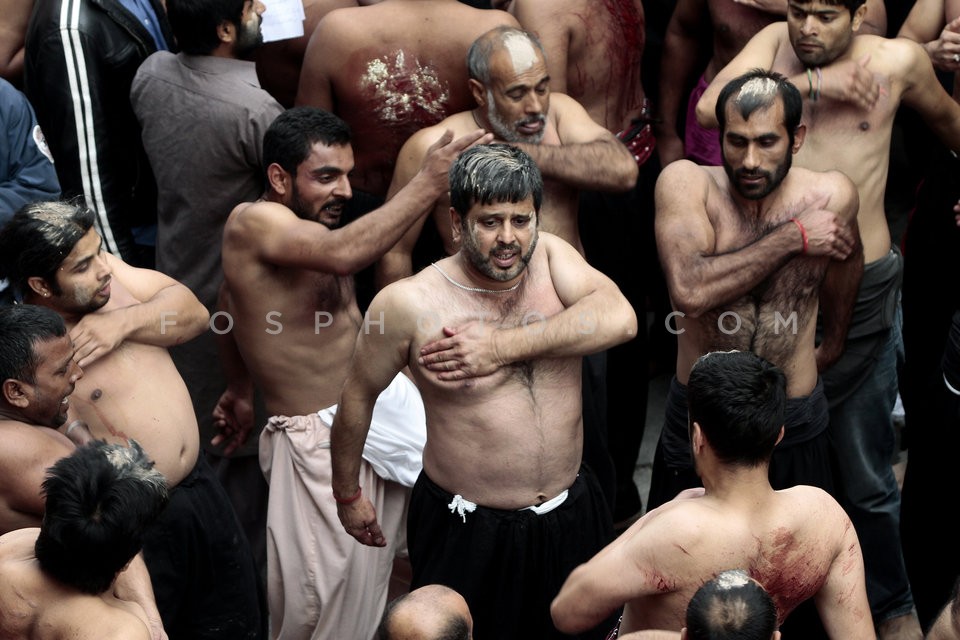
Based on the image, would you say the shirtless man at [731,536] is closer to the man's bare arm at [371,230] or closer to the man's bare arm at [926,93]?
the man's bare arm at [371,230]

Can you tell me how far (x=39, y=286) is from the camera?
177 inches

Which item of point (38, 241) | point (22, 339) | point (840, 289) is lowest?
point (840, 289)

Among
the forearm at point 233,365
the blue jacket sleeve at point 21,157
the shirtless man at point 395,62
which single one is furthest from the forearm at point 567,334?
the blue jacket sleeve at point 21,157

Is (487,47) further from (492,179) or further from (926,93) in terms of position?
(926,93)

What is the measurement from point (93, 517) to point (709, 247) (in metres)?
2.45

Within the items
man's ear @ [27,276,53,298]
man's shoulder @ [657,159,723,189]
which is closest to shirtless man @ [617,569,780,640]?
man's shoulder @ [657,159,723,189]

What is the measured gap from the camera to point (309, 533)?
519 cm

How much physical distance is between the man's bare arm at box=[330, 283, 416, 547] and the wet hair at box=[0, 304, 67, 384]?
965 millimetres

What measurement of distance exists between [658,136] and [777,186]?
1889 millimetres

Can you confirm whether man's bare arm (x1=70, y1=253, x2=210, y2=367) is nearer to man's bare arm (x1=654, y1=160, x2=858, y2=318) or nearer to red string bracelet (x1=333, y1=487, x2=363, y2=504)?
red string bracelet (x1=333, y1=487, x2=363, y2=504)

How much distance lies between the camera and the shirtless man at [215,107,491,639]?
16.5 feet

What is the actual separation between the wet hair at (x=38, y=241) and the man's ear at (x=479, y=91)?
5.67 feet

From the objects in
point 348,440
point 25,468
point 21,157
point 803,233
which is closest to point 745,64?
point 803,233

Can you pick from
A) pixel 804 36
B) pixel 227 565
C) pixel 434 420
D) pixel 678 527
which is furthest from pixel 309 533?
pixel 804 36
